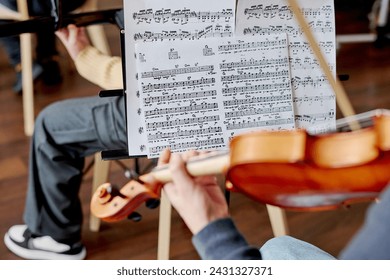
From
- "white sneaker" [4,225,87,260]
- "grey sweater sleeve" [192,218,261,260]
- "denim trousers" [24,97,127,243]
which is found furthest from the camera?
"white sneaker" [4,225,87,260]

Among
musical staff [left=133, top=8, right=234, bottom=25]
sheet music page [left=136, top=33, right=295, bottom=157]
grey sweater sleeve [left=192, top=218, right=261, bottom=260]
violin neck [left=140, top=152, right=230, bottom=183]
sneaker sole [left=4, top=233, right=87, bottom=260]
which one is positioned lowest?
sneaker sole [left=4, top=233, right=87, bottom=260]

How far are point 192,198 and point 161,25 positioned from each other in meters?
0.37

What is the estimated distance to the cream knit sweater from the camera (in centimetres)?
138

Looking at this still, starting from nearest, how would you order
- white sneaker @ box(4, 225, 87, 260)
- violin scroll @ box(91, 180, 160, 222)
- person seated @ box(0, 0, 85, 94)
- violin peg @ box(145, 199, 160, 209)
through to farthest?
violin scroll @ box(91, 180, 160, 222) → white sneaker @ box(4, 225, 87, 260) → violin peg @ box(145, 199, 160, 209) → person seated @ box(0, 0, 85, 94)

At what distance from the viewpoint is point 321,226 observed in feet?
5.77

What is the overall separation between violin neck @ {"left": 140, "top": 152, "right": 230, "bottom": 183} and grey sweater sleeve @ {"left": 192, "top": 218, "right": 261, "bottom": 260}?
0.08 meters

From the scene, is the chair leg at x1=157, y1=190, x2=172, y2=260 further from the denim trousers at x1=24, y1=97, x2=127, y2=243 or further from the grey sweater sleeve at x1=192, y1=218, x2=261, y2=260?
the grey sweater sleeve at x1=192, y1=218, x2=261, y2=260

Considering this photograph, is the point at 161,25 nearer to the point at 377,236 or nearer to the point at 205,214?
the point at 205,214

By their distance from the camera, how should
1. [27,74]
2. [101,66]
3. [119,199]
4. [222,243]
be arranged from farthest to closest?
Result: 1. [27,74]
2. [101,66]
3. [119,199]
4. [222,243]

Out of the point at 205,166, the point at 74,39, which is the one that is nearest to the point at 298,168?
the point at 205,166

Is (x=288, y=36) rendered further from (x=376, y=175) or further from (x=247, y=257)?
(x=247, y=257)

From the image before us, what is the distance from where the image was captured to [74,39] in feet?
4.61

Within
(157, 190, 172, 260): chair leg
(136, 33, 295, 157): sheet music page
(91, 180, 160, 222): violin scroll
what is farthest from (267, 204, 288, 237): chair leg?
(91, 180, 160, 222): violin scroll

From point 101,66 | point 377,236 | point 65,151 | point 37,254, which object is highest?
point 101,66
